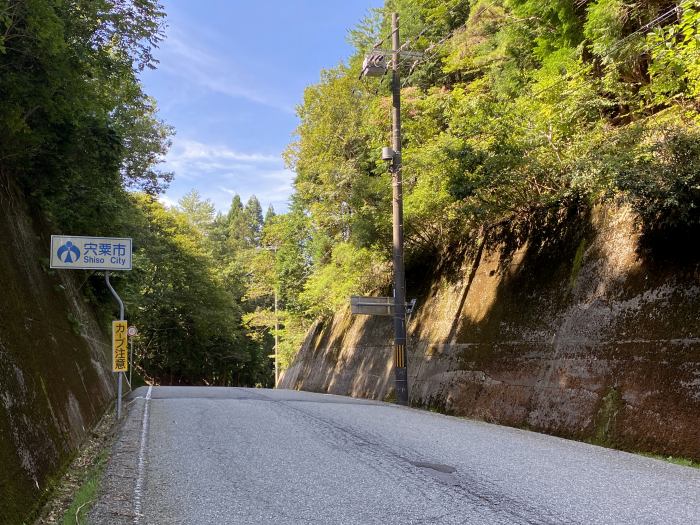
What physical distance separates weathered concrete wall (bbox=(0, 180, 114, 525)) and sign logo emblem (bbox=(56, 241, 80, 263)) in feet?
1.55

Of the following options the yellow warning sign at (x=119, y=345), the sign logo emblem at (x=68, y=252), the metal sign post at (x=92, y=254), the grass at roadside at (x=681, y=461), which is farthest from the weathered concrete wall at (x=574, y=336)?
the sign logo emblem at (x=68, y=252)

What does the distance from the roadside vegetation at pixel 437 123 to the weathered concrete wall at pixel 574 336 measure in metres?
0.74

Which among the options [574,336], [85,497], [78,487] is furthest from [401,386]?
[85,497]

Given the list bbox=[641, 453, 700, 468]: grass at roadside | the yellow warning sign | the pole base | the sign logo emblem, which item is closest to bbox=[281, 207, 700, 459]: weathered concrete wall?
bbox=[641, 453, 700, 468]: grass at roadside

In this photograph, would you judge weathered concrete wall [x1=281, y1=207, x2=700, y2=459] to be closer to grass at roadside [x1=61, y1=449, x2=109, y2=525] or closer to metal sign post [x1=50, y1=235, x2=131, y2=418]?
grass at roadside [x1=61, y1=449, x2=109, y2=525]

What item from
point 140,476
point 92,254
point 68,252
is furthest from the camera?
point 92,254

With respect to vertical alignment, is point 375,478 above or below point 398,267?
below

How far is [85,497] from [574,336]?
25.3ft

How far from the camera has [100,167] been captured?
10.0m

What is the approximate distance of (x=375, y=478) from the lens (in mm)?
5273

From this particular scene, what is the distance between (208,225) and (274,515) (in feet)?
191

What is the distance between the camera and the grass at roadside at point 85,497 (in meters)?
4.19

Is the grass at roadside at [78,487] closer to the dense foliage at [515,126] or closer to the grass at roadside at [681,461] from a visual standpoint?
the grass at roadside at [681,461]

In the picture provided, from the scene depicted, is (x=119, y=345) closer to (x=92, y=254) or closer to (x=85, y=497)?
(x=92, y=254)
